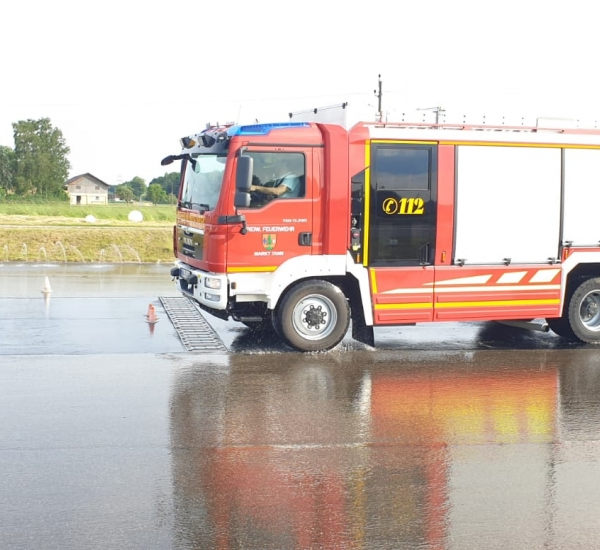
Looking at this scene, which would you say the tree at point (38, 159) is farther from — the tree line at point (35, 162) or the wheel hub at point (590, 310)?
the wheel hub at point (590, 310)

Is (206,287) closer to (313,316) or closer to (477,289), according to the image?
(313,316)

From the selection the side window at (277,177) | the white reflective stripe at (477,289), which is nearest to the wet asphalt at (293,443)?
the white reflective stripe at (477,289)

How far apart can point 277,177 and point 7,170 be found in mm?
96056

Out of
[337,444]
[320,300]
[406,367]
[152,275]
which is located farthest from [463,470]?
[152,275]

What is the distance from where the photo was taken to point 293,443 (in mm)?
6820

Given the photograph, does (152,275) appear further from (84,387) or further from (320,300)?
(84,387)

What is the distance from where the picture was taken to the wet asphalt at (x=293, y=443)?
5.10 m

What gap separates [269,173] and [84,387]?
3.66 meters

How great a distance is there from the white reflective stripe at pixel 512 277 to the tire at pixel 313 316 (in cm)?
226

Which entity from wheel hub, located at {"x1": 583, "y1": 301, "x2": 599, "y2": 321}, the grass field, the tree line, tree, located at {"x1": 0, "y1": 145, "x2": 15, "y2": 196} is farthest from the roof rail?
tree, located at {"x1": 0, "y1": 145, "x2": 15, "y2": 196}

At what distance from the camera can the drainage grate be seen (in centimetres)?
1099

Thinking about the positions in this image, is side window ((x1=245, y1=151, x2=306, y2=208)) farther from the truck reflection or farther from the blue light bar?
the truck reflection

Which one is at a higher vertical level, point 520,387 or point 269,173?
point 269,173

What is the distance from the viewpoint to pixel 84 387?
8539 millimetres
